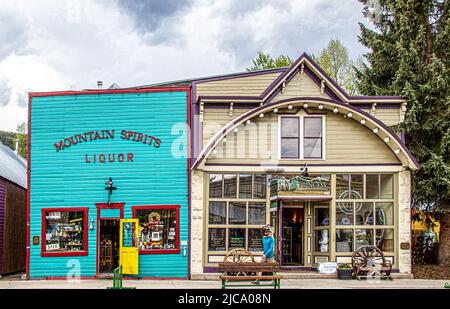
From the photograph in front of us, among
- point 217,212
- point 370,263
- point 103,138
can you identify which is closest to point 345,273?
point 370,263

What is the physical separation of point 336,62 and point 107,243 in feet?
96.6

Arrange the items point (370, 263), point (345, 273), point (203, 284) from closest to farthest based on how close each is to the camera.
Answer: point (203, 284)
point (345, 273)
point (370, 263)

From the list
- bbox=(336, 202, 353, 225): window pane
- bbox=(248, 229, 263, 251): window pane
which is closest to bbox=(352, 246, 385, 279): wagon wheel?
bbox=(336, 202, 353, 225): window pane

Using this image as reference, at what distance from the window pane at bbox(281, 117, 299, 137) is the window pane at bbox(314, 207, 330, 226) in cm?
284

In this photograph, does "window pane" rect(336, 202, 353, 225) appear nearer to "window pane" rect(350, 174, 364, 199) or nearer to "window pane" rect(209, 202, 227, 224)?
"window pane" rect(350, 174, 364, 199)

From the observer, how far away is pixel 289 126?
66.1 ft

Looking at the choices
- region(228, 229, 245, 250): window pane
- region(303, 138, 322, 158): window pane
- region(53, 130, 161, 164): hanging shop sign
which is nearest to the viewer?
region(228, 229, 245, 250): window pane

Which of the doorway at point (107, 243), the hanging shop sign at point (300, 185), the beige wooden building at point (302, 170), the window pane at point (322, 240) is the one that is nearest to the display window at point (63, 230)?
the doorway at point (107, 243)

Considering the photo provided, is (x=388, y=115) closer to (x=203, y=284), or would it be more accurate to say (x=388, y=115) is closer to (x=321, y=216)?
(x=321, y=216)

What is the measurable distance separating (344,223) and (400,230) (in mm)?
1942

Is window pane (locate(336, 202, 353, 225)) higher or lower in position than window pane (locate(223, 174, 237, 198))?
lower

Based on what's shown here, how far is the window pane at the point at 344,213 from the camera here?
20047 millimetres

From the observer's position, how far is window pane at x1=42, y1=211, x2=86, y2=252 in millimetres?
19875

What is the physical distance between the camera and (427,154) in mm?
22109
